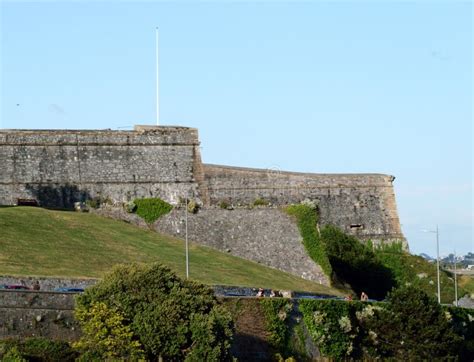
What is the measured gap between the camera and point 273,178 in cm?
10125

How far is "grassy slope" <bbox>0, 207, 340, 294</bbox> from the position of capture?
76000 millimetres

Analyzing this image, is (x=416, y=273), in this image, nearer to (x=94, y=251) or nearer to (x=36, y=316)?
(x=94, y=251)

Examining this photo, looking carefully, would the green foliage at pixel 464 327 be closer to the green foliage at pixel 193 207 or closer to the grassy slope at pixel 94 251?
the grassy slope at pixel 94 251

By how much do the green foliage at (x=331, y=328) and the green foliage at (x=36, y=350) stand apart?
12.0 meters

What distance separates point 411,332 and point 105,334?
15.5 meters

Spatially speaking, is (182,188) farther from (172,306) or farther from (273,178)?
(172,306)

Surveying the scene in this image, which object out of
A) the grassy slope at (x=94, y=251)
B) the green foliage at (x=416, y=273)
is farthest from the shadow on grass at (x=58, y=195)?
the green foliage at (x=416, y=273)

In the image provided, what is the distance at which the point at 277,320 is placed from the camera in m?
66.9

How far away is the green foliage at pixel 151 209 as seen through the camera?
298 ft

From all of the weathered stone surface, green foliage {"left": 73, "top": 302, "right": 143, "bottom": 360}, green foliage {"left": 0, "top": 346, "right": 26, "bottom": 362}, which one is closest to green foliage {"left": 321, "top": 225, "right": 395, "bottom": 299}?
the weathered stone surface

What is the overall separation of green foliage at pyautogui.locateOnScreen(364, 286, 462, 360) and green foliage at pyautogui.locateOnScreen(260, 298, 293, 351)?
4.65 m

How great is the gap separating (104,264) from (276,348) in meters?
14.2

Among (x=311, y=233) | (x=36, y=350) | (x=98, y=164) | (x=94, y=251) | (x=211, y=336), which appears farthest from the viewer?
(x=98, y=164)

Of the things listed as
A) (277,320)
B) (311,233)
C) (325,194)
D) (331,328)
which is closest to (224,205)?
(311,233)
